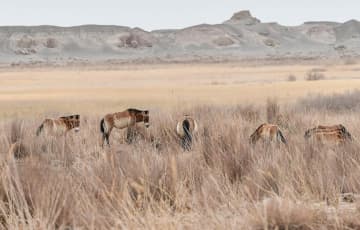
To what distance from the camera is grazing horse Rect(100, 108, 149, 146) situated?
12.6 m

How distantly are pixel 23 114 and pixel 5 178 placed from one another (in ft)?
48.9

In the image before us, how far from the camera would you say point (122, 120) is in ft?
42.0

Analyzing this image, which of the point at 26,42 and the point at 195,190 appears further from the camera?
the point at 26,42

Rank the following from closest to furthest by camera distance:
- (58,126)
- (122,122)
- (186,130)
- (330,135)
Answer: (330,135) < (186,130) < (58,126) < (122,122)

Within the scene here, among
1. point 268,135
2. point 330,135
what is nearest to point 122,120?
point 268,135

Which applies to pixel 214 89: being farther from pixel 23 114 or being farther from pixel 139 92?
pixel 23 114

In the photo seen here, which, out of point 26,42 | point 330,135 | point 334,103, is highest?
point 330,135

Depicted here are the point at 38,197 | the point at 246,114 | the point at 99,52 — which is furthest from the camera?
the point at 99,52

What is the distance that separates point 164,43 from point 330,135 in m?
132

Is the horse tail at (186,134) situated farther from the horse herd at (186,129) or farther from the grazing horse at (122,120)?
the grazing horse at (122,120)

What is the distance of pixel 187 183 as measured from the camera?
23.7 ft

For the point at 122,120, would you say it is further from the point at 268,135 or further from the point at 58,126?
the point at 268,135

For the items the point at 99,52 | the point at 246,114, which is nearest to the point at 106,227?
the point at 246,114

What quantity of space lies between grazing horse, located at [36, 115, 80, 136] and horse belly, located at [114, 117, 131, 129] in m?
0.68
